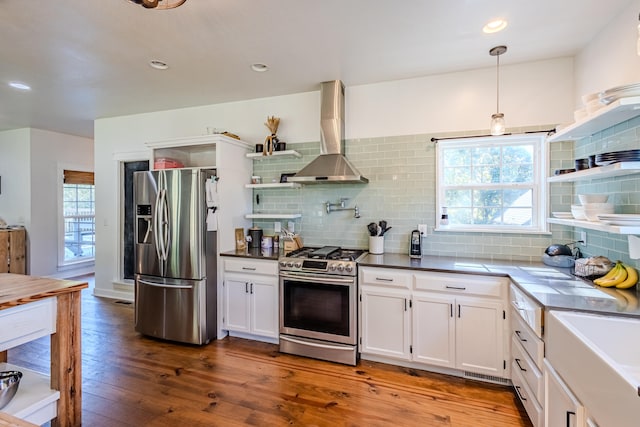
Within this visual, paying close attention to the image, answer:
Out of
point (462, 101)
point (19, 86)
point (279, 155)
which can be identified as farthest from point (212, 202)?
point (462, 101)

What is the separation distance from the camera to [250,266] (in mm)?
3170

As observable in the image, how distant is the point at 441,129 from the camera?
3100 millimetres

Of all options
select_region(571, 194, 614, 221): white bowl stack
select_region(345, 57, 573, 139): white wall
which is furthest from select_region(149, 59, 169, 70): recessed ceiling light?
select_region(571, 194, 614, 221): white bowl stack

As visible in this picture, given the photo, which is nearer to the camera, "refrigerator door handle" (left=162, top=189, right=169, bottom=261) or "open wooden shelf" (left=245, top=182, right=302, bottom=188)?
"refrigerator door handle" (left=162, top=189, right=169, bottom=261)

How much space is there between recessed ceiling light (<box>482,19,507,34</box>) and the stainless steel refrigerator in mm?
2789

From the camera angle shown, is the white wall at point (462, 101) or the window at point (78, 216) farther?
the window at point (78, 216)

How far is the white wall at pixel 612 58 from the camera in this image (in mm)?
1946

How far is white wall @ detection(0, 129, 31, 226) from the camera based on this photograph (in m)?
5.24

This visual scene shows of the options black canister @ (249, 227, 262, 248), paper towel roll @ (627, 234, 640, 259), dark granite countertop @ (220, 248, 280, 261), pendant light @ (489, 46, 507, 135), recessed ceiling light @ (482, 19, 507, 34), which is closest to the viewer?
paper towel roll @ (627, 234, 640, 259)

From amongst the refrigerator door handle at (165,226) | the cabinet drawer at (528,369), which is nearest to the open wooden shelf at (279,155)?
the refrigerator door handle at (165,226)

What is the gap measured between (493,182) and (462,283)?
122cm

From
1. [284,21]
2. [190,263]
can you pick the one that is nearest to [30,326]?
[190,263]

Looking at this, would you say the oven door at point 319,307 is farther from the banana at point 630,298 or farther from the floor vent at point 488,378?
the banana at point 630,298

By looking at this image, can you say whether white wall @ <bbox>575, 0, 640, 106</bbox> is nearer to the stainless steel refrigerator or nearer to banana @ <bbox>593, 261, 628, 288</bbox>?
banana @ <bbox>593, 261, 628, 288</bbox>
